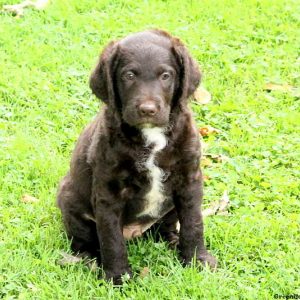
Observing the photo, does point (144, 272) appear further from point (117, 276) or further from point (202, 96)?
point (202, 96)

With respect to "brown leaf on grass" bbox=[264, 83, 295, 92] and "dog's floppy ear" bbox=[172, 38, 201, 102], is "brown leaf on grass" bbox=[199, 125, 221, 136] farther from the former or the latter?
"dog's floppy ear" bbox=[172, 38, 201, 102]

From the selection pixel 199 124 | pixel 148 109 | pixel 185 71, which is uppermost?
pixel 185 71

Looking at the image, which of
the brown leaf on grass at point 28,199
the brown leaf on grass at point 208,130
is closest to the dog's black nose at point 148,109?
the brown leaf on grass at point 28,199

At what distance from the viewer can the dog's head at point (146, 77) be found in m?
4.61

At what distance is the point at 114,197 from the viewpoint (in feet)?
16.0

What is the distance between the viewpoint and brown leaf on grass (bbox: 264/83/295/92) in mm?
7664

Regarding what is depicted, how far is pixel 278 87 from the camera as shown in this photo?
303 inches

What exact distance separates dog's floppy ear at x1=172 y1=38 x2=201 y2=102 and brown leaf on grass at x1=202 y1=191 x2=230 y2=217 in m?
1.26

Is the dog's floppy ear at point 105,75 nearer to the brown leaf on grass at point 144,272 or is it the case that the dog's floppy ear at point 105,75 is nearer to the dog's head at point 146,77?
the dog's head at point 146,77

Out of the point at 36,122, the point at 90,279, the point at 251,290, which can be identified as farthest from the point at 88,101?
the point at 251,290

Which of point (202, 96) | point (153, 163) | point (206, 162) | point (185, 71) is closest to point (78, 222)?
point (153, 163)

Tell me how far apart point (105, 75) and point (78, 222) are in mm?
1180

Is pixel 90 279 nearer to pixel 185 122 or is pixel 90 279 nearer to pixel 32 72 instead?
pixel 185 122

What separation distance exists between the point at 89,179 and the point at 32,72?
2.96m
